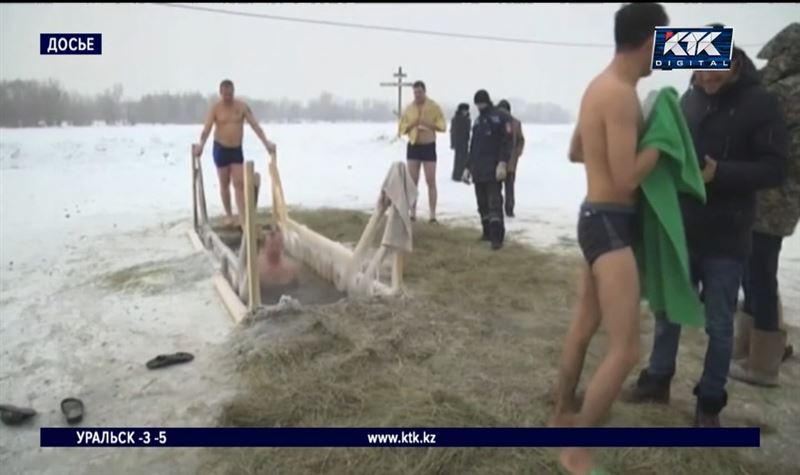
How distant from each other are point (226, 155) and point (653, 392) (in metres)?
4.08

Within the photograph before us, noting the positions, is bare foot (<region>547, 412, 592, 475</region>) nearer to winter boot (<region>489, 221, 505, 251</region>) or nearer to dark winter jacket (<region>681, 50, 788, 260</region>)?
dark winter jacket (<region>681, 50, 788, 260</region>)

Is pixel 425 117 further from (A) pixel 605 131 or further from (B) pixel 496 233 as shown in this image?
(A) pixel 605 131

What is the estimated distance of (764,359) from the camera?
7.31 feet

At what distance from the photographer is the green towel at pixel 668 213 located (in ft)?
4.47

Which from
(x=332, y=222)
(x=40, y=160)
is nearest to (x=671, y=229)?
(x=40, y=160)

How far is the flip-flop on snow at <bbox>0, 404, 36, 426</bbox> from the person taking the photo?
1.98 metres

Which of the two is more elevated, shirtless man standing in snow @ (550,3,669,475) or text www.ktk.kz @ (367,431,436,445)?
shirtless man standing in snow @ (550,3,669,475)

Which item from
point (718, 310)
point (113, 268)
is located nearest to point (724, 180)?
point (718, 310)

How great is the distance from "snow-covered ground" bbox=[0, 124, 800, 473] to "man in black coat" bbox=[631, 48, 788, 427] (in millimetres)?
512

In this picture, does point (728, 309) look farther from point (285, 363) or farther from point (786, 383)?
point (285, 363)

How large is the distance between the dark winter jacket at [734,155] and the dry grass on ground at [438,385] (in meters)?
0.65

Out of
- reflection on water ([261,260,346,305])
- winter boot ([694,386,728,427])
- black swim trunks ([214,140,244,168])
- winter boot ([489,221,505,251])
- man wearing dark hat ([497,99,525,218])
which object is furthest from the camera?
man wearing dark hat ([497,99,525,218])

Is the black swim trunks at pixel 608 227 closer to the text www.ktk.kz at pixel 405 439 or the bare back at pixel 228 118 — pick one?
the text www.ktk.kz at pixel 405 439

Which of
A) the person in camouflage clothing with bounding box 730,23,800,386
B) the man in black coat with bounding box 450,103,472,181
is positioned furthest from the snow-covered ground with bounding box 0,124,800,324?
the person in camouflage clothing with bounding box 730,23,800,386
